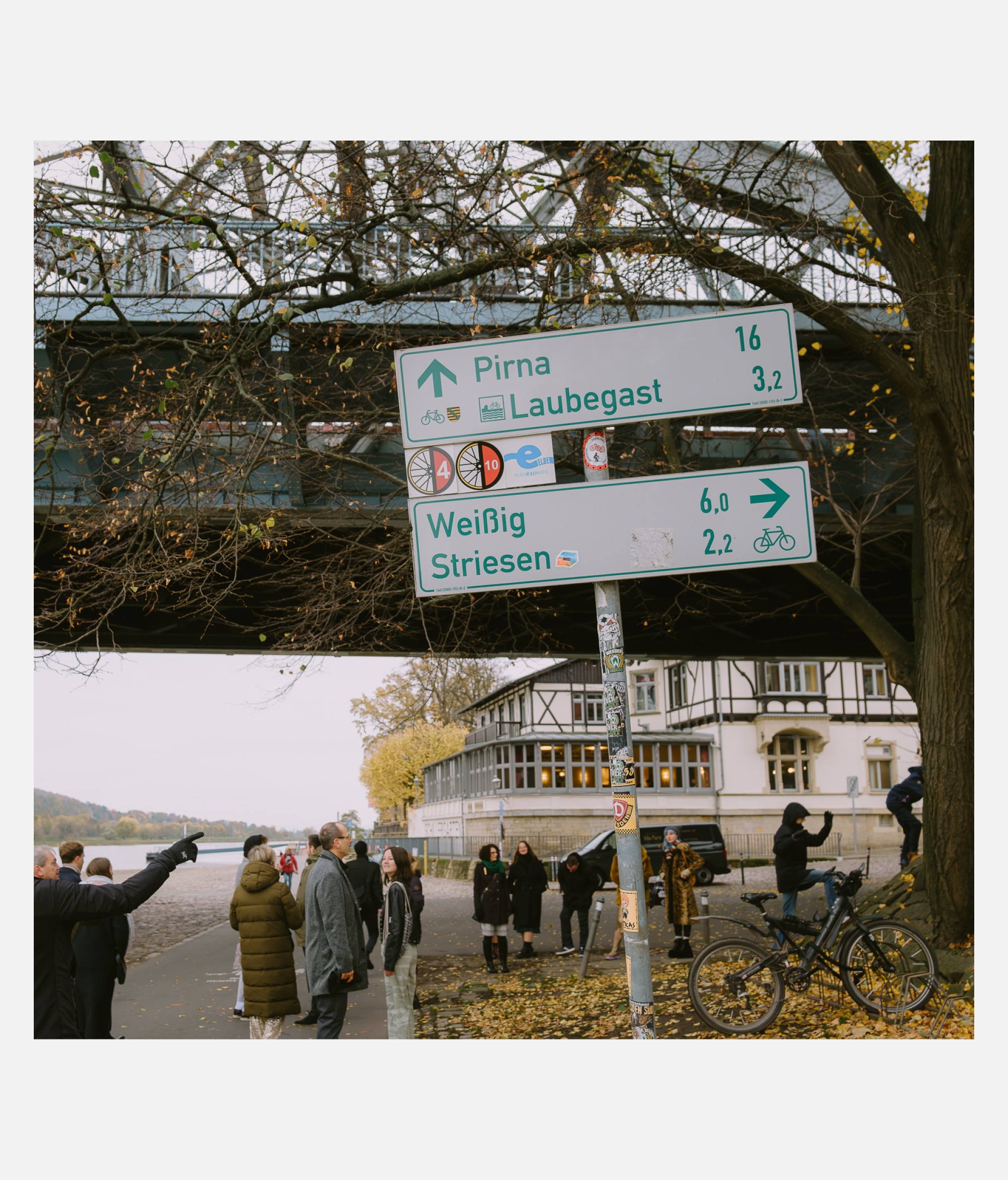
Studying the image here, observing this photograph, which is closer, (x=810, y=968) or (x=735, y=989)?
(x=735, y=989)

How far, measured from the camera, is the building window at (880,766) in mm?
41000

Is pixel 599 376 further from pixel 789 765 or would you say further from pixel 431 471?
pixel 789 765

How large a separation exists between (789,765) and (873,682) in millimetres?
5539

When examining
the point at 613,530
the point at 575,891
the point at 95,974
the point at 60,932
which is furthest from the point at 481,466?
the point at 575,891

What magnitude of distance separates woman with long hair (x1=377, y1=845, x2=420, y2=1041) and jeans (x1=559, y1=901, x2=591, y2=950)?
18.9 ft

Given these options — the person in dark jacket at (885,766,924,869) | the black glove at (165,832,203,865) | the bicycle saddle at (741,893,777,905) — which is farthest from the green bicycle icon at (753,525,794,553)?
the person in dark jacket at (885,766,924,869)

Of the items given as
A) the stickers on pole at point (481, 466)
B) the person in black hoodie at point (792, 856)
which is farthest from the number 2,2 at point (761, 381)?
the person in black hoodie at point (792, 856)

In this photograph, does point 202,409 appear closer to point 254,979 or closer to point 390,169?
point 390,169

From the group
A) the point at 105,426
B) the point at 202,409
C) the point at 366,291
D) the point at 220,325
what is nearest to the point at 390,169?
the point at 366,291

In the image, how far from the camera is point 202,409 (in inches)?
293

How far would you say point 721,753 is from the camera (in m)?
40.2

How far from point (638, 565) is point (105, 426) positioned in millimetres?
8622

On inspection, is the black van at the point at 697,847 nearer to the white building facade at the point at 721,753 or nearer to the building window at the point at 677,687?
the white building facade at the point at 721,753

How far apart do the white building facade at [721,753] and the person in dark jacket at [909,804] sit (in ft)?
77.5
